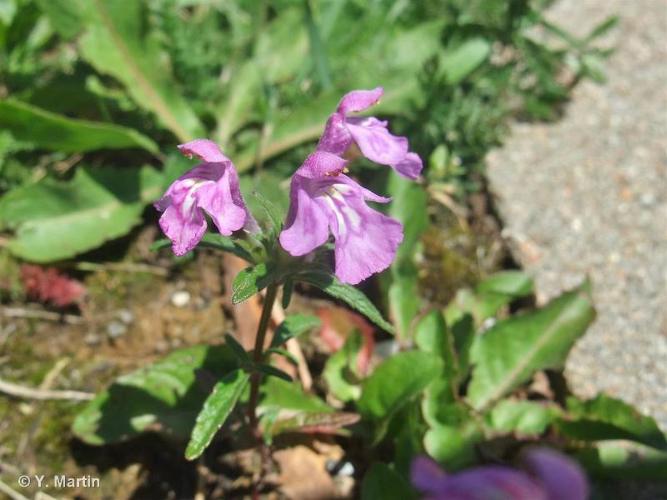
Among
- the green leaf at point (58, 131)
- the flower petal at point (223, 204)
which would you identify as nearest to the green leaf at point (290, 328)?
the flower petal at point (223, 204)

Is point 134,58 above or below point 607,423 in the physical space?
above

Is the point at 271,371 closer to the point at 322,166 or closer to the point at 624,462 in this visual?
the point at 322,166

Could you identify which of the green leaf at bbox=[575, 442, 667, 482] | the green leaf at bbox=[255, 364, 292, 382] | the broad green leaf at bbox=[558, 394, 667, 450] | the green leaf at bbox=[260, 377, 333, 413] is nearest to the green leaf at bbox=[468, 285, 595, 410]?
the broad green leaf at bbox=[558, 394, 667, 450]

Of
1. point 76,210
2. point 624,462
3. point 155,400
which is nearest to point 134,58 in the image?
point 76,210

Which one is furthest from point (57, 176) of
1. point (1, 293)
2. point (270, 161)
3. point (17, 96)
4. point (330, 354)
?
point (330, 354)

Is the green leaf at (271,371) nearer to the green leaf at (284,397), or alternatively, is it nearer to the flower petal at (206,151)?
the green leaf at (284,397)

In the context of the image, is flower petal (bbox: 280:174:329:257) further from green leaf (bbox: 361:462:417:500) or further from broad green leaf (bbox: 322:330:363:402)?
broad green leaf (bbox: 322:330:363:402)
